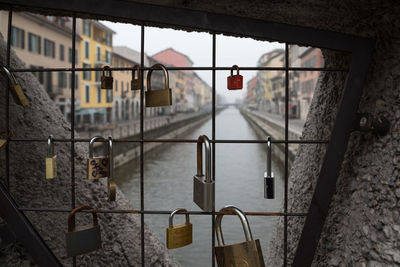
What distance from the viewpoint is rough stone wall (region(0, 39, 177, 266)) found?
2.41 meters

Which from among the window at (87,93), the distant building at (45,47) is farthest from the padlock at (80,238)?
the window at (87,93)

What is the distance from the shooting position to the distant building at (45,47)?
683 inches

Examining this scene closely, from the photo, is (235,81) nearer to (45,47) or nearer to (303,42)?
(303,42)

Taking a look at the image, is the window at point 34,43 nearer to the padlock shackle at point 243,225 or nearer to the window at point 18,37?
the window at point 18,37

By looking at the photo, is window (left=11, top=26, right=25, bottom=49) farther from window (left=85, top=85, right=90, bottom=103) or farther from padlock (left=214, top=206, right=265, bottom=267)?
padlock (left=214, top=206, right=265, bottom=267)

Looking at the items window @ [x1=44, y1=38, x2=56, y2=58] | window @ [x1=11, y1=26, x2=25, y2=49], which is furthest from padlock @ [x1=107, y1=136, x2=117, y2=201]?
window @ [x1=44, y1=38, x2=56, y2=58]

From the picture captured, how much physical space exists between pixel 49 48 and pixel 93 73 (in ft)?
17.7

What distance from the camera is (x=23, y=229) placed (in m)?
1.79

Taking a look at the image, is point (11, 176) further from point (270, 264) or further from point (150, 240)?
point (270, 264)

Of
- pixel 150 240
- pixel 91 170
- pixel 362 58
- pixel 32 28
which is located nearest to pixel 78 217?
pixel 150 240

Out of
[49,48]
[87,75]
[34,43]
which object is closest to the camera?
[34,43]

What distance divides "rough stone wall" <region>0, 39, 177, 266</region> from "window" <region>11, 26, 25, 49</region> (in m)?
15.9

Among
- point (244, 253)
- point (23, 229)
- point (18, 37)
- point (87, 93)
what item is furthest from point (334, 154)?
point (87, 93)

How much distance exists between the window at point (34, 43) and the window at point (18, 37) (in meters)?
0.67
